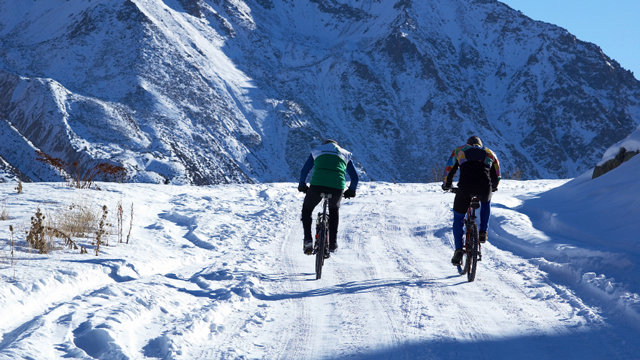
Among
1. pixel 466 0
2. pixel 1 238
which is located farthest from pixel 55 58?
pixel 466 0

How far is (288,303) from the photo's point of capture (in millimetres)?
5387

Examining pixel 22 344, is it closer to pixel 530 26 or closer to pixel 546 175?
pixel 546 175

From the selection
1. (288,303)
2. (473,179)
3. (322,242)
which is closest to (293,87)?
(322,242)

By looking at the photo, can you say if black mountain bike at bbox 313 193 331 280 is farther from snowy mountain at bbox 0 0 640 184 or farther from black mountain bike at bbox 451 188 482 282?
snowy mountain at bbox 0 0 640 184

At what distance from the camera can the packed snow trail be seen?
4008mm

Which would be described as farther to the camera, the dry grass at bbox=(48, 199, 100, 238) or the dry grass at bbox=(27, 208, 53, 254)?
the dry grass at bbox=(48, 199, 100, 238)

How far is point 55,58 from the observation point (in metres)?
108

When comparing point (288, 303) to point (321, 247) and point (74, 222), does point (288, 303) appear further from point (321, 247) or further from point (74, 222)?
point (74, 222)

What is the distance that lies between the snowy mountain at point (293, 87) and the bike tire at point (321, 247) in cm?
7518

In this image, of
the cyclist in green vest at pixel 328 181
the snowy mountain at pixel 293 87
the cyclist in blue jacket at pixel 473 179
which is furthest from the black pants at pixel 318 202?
the snowy mountain at pixel 293 87

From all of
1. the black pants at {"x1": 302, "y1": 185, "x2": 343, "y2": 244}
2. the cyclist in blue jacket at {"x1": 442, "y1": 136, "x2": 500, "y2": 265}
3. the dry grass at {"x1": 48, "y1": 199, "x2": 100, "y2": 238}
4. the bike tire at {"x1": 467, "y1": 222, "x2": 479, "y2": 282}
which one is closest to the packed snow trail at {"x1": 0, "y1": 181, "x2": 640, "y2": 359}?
the bike tire at {"x1": 467, "y1": 222, "x2": 479, "y2": 282}

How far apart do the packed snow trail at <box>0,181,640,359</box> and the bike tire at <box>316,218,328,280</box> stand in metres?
0.15

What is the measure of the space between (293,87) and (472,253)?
131 m

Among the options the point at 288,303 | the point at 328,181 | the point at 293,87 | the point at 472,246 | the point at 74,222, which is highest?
the point at 293,87
